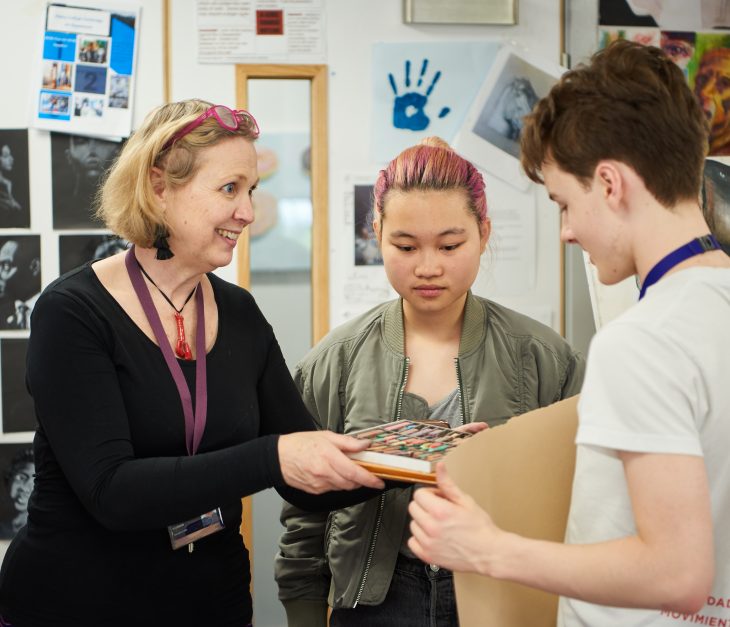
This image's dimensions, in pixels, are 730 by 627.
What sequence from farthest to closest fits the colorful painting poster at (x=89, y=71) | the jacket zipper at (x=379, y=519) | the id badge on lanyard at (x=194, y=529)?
the colorful painting poster at (x=89, y=71) → the jacket zipper at (x=379, y=519) → the id badge on lanyard at (x=194, y=529)

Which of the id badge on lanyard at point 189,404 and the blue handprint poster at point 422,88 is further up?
the blue handprint poster at point 422,88

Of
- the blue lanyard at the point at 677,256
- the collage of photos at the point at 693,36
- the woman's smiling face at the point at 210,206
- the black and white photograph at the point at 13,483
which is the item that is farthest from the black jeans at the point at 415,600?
the collage of photos at the point at 693,36

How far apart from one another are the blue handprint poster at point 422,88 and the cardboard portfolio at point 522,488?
4.78 ft

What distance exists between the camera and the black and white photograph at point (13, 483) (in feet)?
8.24

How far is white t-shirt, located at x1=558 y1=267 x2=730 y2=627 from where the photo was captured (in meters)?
0.89

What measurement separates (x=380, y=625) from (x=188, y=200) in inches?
32.8

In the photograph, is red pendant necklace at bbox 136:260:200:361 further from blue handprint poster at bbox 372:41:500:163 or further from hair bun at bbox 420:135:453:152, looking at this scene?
blue handprint poster at bbox 372:41:500:163

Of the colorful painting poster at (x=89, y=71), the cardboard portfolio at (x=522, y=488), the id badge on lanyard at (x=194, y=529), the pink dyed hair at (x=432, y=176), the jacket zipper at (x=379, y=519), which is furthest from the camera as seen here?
the colorful painting poster at (x=89, y=71)

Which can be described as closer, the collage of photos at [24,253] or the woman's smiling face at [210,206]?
the woman's smiling face at [210,206]

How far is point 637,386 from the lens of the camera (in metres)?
0.90

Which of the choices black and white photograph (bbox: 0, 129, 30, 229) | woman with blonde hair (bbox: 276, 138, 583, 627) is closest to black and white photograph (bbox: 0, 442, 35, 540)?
black and white photograph (bbox: 0, 129, 30, 229)

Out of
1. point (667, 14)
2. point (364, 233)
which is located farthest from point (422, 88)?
point (667, 14)

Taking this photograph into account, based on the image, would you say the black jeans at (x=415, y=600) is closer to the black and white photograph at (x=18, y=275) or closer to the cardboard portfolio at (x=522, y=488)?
the cardboard portfolio at (x=522, y=488)

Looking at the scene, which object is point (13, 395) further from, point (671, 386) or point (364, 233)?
point (671, 386)
